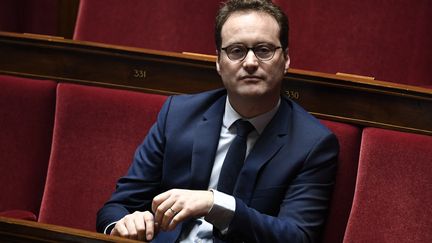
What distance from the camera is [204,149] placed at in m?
0.45

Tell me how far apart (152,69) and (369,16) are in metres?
0.18

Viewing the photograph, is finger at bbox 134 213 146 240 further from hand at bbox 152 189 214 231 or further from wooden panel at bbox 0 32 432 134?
wooden panel at bbox 0 32 432 134

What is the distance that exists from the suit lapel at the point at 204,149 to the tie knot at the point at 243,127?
0.01 metres

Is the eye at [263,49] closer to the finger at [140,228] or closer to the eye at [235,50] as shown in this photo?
→ the eye at [235,50]

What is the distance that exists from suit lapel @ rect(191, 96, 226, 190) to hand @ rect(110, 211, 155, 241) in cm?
5

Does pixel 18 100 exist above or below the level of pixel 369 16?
below

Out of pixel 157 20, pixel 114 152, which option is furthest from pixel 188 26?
pixel 114 152

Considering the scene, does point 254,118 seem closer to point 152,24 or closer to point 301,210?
point 301,210

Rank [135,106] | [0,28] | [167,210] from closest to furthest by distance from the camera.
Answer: [167,210] → [135,106] → [0,28]

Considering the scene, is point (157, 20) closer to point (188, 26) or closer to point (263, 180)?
point (188, 26)

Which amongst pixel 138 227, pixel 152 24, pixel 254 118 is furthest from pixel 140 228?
pixel 152 24

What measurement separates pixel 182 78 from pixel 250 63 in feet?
0.33

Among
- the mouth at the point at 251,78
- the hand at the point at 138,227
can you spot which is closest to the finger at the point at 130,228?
the hand at the point at 138,227

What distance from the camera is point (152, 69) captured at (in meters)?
→ 0.53
